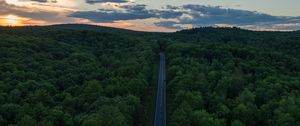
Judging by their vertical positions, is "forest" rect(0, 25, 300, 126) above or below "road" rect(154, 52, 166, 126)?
above

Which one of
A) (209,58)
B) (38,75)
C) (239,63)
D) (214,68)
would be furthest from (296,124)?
(209,58)

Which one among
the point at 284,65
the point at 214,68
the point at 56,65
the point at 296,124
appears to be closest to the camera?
the point at 296,124

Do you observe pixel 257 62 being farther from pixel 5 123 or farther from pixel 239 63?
pixel 5 123

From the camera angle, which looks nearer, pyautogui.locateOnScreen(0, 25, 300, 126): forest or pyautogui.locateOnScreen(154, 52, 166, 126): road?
pyautogui.locateOnScreen(0, 25, 300, 126): forest

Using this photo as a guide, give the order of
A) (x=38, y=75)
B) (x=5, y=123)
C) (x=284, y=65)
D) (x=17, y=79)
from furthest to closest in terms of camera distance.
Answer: (x=284, y=65) < (x=38, y=75) < (x=17, y=79) < (x=5, y=123)

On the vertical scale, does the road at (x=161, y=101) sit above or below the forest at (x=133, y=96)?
below

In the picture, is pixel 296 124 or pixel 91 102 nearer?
pixel 296 124

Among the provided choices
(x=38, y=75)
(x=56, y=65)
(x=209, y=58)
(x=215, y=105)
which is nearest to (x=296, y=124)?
(x=215, y=105)

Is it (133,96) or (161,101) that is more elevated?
(133,96)

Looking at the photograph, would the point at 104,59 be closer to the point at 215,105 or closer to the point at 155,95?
the point at 155,95

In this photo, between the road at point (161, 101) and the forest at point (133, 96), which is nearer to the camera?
the forest at point (133, 96)

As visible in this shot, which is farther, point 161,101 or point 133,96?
point 161,101
